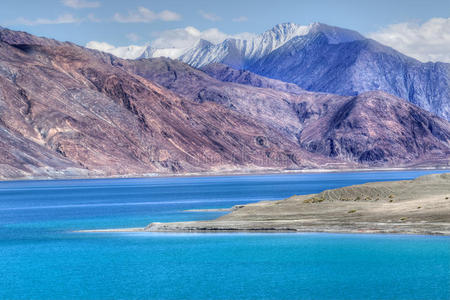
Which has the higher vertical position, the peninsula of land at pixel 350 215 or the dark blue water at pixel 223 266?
the peninsula of land at pixel 350 215

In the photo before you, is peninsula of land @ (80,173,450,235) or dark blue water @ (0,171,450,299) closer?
dark blue water @ (0,171,450,299)

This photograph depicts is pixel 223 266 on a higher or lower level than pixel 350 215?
lower

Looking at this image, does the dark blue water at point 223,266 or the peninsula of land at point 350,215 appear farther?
the peninsula of land at point 350,215

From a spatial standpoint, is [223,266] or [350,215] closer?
[223,266]

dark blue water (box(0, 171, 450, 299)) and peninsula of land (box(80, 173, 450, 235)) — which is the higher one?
peninsula of land (box(80, 173, 450, 235))

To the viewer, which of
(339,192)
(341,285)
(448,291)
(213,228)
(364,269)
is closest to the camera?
(448,291)

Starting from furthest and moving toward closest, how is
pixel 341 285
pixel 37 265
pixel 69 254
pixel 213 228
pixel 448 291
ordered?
pixel 213 228 < pixel 69 254 < pixel 37 265 < pixel 341 285 < pixel 448 291

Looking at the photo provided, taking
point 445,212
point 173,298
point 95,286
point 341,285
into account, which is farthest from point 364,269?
point 445,212

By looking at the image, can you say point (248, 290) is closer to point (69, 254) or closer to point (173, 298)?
point (173, 298)
